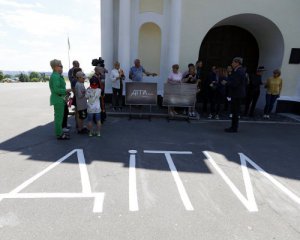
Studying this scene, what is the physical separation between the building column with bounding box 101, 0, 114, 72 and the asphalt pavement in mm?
4726

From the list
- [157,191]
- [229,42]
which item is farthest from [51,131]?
[229,42]

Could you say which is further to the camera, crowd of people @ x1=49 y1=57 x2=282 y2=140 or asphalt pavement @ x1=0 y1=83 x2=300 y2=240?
crowd of people @ x1=49 y1=57 x2=282 y2=140

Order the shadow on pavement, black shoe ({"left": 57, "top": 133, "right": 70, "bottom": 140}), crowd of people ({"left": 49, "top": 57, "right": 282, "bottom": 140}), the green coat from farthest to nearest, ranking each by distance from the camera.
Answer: black shoe ({"left": 57, "top": 133, "right": 70, "bottom": 140})
crowd of people ({"left": 49, "top": 57, "right": 282, "bottom": 140})
the green coat
the shadow on pavement

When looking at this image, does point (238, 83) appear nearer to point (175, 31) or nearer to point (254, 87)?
point (254, 87)

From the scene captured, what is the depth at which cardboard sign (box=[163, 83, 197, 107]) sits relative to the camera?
8516 mm

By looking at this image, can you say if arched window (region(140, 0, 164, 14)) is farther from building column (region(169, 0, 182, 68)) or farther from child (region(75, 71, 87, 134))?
child (region(75, 71, 87, 134))

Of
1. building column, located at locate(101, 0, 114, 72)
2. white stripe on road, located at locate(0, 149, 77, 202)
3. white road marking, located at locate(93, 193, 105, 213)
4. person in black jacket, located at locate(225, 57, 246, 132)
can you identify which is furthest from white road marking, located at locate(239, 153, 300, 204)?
building column, located at locate(101, 0, 114, 72)

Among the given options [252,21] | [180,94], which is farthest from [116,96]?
[252,21]

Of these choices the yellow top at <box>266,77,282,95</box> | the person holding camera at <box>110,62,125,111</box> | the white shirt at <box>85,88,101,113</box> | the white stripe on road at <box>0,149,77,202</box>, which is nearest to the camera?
the white stripe on road at <box>0,149,77,202</box>

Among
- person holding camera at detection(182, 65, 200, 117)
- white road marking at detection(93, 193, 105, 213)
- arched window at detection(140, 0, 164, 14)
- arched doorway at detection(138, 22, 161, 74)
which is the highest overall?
arched window at detection(140, 0, 164, 14)

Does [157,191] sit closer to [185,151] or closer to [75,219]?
[75,219]

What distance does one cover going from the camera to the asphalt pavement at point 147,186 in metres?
2.89

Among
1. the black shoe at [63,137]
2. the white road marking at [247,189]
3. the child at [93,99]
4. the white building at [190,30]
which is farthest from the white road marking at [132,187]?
the white building at [190,30]

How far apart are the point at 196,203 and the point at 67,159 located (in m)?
2.68
